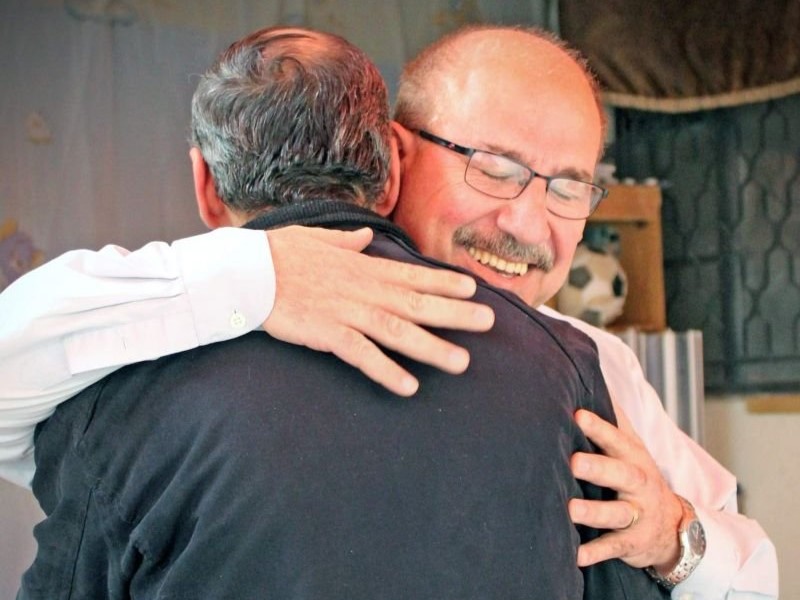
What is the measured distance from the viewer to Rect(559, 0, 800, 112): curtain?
320 centimetres

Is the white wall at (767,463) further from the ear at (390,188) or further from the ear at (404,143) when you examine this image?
the ear at (390,188)

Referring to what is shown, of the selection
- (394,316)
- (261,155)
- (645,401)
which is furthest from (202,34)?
(394,316)

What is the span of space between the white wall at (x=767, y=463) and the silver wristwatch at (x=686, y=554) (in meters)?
2.12

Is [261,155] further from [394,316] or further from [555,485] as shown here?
[555,485]

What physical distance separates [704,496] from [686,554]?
33 cm

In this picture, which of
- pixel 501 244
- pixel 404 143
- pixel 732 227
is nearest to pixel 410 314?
pixel 501 244

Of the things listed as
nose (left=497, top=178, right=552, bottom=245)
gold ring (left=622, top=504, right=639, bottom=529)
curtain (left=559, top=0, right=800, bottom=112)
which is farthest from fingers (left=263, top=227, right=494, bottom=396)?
curtain (left=559, top=0, right=800, bottom=112)

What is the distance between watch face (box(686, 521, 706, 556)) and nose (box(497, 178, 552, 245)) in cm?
45

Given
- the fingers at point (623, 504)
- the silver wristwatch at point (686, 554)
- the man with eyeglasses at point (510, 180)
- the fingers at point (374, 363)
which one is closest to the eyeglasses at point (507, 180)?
the man with eyeglasses at point (510, 180)

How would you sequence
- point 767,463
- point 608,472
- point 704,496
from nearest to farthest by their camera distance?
point 608,472, point 704,496, point 767,463

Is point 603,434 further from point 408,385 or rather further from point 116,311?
point 116,311

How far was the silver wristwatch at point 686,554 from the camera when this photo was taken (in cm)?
128

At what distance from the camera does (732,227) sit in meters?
3.38

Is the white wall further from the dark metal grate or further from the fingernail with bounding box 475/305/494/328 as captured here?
the fingernail with bounding box 475/305/494/328
